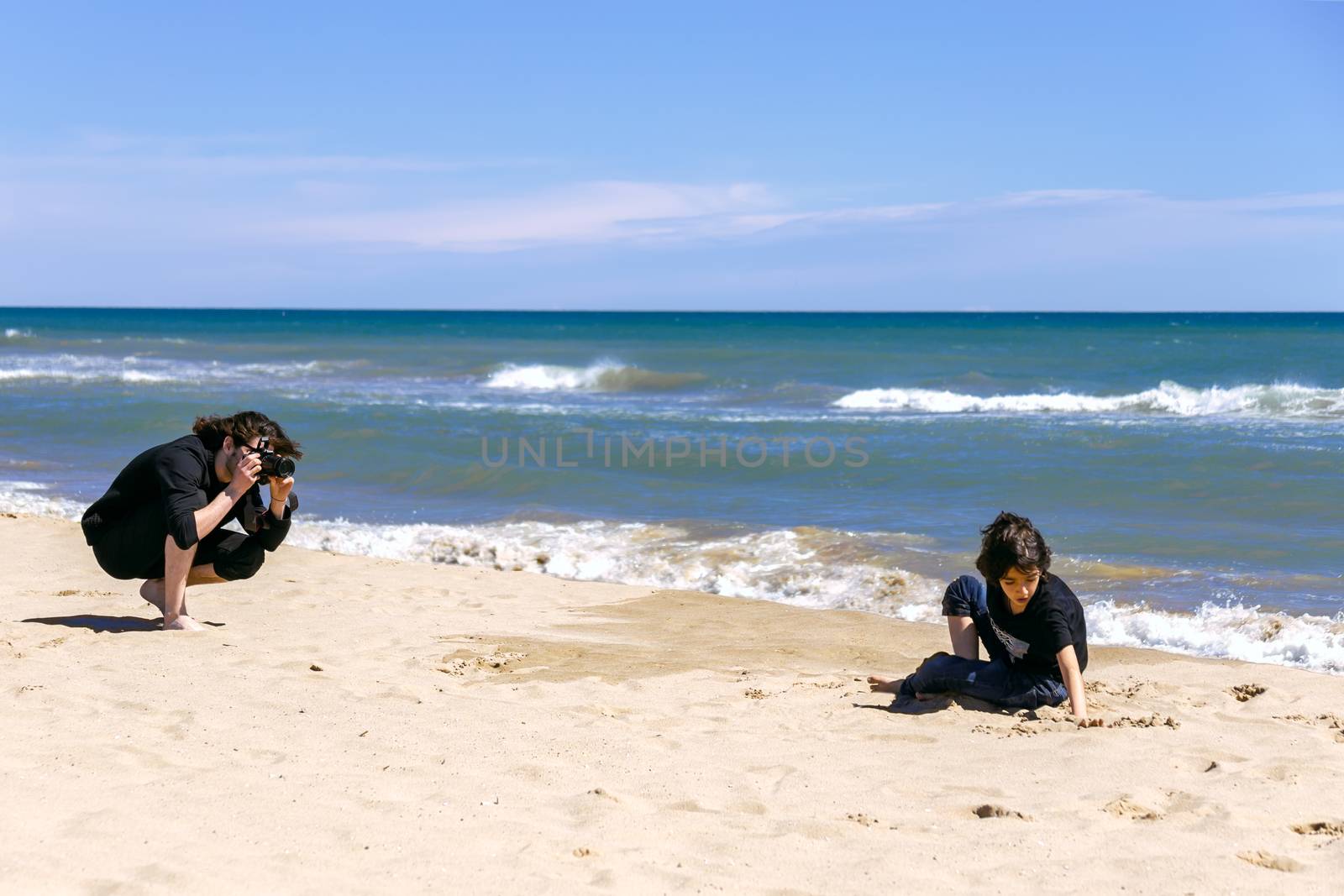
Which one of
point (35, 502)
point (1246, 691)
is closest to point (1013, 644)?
point (1246, 691)

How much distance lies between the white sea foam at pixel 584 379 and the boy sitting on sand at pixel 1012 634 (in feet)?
82.0

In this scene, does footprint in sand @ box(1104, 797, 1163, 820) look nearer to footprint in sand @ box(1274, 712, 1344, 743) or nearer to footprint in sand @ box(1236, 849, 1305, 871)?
footprint in sand @ box(1236, 849, 1305, 871)

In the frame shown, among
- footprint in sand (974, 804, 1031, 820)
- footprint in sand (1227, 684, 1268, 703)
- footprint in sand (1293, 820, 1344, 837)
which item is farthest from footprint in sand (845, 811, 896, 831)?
footprint in sand (1227, 684, 1268, 703)

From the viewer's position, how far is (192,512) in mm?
5418

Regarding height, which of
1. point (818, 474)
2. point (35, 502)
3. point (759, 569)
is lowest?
point (759, 569)

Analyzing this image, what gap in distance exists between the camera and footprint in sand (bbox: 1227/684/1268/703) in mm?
5107

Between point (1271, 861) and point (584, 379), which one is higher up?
point (584, 379)

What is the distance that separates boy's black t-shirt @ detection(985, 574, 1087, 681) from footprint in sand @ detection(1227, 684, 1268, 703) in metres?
0.82

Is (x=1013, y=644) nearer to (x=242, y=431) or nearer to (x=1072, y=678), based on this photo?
(x=1072, y=678)

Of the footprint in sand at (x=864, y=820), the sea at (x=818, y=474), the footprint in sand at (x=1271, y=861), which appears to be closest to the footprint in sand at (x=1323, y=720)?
the sea at (x=818, y=474)

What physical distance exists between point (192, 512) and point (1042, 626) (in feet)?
12.5

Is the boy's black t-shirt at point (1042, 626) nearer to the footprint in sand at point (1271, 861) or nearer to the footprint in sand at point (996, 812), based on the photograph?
the footprint in sand at point (996, 812)

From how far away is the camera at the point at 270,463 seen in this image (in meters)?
5.43

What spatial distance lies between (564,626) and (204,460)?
2116mm
